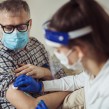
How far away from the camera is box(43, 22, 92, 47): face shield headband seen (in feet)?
3.01

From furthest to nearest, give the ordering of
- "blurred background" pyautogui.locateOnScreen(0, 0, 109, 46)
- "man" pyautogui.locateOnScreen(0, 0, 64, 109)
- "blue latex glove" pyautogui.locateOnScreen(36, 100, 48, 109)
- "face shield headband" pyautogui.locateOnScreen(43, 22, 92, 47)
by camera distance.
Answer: "blurred background" pyautogui.locateOnScreen(0, 0, 109, 46)
"man" pyautogui.locateOnScreen(0, 0, 64, 109)
"blue latex glove" pyautogui.locateOnScreen(36, 100, 48, 109)
"face shield headband" pyautogui.locateOnScreen(43, 22, 92, 47)

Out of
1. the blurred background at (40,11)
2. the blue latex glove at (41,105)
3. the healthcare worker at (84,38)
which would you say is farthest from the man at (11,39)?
the blurred background at (40,11)

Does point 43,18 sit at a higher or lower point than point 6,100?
higher

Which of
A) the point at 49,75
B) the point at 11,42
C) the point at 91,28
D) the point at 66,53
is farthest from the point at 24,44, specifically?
the point at 91,28

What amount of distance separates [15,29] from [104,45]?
28.9 inches

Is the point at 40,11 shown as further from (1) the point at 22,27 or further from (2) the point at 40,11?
(1) the point at 22,27

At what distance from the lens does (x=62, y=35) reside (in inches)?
36.8

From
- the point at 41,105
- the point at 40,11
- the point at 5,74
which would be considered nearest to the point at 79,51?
the point at 41,105

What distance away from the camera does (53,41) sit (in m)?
0.97

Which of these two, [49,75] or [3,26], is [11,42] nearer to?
[3,26]

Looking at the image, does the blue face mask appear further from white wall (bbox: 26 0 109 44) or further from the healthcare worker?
white wall (bbox: 26 0 109 44)

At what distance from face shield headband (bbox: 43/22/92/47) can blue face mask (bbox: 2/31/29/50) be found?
0.57 meters

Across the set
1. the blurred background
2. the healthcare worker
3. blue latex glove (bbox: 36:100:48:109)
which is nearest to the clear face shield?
the healthcare worker

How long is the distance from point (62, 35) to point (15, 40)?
0.65 metres
